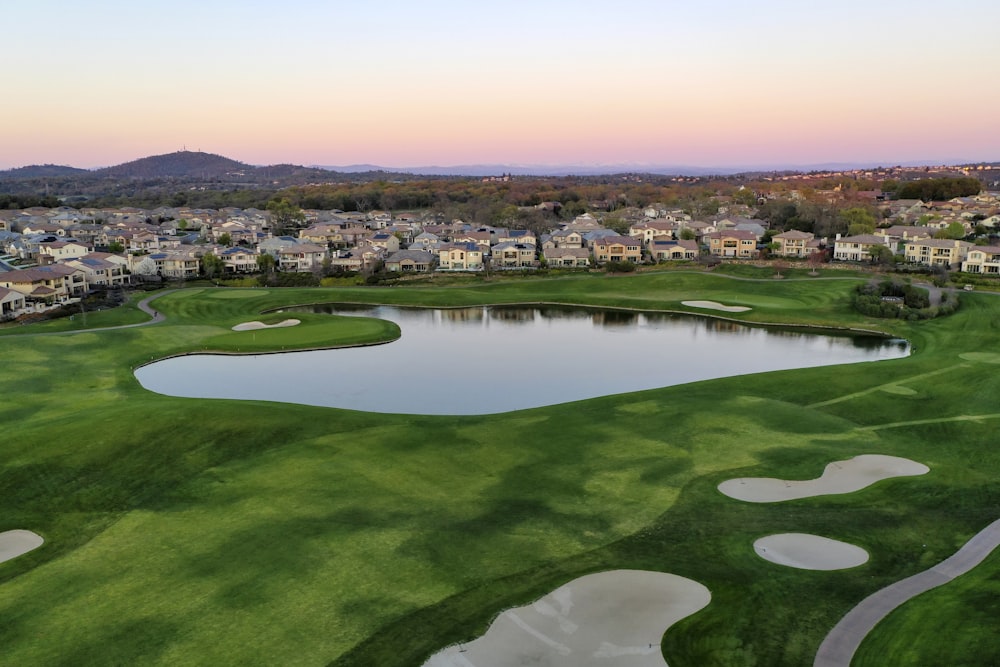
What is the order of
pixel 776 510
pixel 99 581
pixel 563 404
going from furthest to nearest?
pixel 563 404 → pixel 776 510 → pixel 99 581

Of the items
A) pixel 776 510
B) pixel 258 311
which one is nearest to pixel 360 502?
pixel 776 510

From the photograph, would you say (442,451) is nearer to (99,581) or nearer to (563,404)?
Result: (563,404)

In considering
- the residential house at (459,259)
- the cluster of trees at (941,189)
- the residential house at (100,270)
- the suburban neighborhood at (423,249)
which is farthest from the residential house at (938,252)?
the cluster of trees at (941,189)

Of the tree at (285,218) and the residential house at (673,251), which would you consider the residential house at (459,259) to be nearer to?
the residential house at (673,251)

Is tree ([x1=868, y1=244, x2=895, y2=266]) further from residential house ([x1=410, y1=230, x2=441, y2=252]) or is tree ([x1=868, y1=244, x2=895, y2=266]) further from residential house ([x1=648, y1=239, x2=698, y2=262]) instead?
residential house ([x1=410, y1=230, x2=441, y2=252])

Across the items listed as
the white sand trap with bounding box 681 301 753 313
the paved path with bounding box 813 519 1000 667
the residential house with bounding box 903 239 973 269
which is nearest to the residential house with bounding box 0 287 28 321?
the white sand trap with bounding box 681 301 753 313
